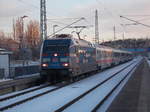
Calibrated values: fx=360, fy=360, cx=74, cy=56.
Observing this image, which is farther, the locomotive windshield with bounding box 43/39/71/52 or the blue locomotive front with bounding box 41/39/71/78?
the locomotive windshield with bounding box 43/39/71/52

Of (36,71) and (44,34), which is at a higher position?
(44,34)

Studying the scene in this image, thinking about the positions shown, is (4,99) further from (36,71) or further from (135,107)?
(36,71)

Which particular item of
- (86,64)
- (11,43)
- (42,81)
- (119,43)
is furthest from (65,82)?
(119,43)

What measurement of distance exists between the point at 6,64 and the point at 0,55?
1.25 metres

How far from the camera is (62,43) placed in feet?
85.6

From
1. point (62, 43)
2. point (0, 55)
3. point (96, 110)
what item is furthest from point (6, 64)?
point (96, 110)

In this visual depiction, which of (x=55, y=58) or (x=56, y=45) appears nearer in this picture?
(x=55, y=58)

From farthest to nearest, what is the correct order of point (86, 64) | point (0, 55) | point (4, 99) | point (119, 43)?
1. point (119, 43)
2. point (0, 55)
3. point (86, 64)
4. point (4, 99)

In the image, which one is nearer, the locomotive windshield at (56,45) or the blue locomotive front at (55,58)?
the blue locomotive front at (55,58)

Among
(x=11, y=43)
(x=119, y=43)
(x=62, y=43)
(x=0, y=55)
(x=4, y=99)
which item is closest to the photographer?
(x=4, y=99)

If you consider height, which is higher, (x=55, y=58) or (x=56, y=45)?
(x=56, y=45)

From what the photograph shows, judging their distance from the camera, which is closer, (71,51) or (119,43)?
(71,51)

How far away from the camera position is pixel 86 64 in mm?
31219

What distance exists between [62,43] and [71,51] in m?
0.88
